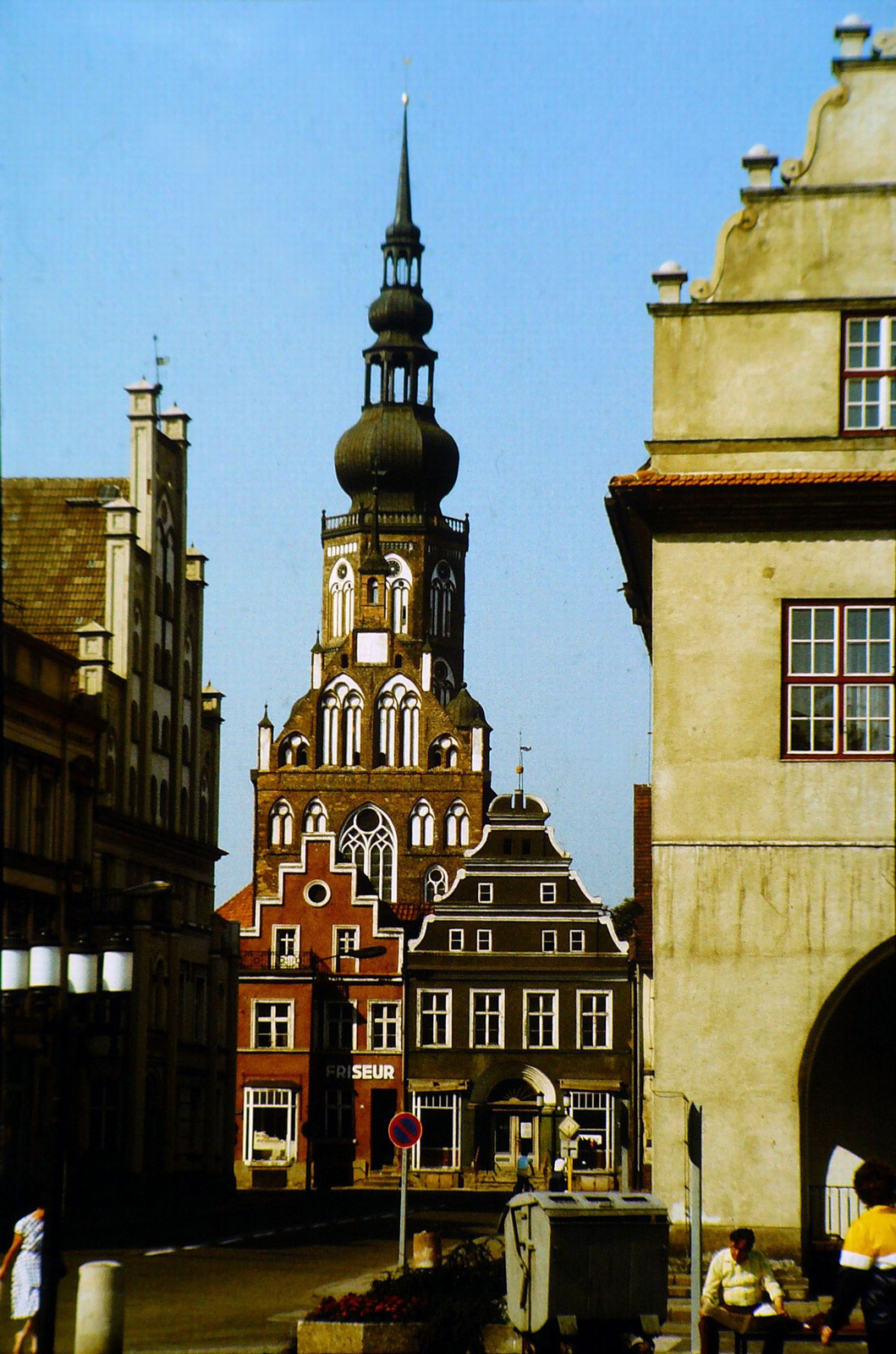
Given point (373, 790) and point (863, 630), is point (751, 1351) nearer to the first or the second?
point (863, 630)

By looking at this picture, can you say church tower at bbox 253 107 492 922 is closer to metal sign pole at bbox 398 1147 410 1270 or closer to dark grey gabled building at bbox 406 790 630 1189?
dark grey gabled building at bbox 406 790 630 1189

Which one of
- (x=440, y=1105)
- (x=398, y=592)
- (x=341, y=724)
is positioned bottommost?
(x=440, y=1105)

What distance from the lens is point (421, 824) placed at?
99938mm

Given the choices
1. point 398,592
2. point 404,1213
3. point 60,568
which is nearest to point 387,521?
point 398,592

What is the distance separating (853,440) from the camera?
2425 centimetres

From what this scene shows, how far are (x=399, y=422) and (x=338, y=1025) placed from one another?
48181mm

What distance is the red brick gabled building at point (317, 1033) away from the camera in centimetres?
7681

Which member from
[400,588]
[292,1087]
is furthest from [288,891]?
[400,588]

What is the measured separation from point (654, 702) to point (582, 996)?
5347cm

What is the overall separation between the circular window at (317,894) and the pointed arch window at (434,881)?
1812 centimetres

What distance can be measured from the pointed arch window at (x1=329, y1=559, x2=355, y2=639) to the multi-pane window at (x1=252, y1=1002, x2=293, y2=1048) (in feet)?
117

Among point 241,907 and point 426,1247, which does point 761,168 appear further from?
point 241,907

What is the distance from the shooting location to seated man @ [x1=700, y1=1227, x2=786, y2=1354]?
16438mm

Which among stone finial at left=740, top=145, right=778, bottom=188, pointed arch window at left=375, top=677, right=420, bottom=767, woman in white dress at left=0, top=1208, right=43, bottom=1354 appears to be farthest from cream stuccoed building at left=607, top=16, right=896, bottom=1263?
pointed arch window at left=375, top=677, right=420, bottom=767
